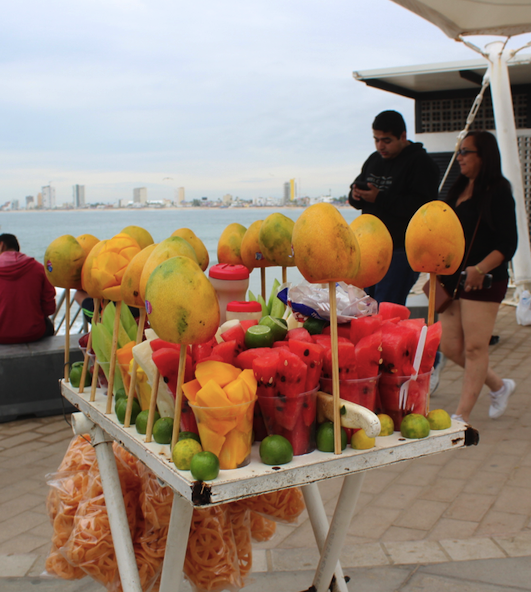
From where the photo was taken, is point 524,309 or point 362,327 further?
point 524,309

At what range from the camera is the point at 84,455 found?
5.32 feet

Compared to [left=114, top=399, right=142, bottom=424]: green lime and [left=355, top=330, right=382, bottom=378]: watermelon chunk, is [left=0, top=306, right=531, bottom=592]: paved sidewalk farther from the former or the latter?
[left=355, top=330, right=382, bottom=378]: watermelon chunk

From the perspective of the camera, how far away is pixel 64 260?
1.41 meters

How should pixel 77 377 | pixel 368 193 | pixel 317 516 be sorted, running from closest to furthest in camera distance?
pixel 77 377, pixel 317 516, pixel 368 193

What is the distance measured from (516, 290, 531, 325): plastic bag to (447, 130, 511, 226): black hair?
3509 millimetres

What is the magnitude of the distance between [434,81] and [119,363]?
787 centimetres

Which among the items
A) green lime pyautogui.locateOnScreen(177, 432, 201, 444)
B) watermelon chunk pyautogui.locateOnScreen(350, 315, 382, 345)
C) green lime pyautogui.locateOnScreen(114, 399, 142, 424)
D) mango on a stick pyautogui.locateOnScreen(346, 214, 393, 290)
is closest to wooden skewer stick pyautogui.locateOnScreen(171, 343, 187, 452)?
green lime pyautogui.locateOnScreen(177, 432, 201, 444)

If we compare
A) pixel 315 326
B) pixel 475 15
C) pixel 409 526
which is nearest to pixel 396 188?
pixel 475 15

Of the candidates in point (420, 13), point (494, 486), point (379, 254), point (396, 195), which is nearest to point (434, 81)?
point (420, 13)

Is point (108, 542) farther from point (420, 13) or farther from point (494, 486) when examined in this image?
point (420, 13)

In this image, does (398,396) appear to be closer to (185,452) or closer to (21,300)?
(185,452)

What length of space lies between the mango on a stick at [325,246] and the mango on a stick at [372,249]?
0.88ft

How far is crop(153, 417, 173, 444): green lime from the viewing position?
1.08 metres

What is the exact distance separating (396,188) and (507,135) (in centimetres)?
357
